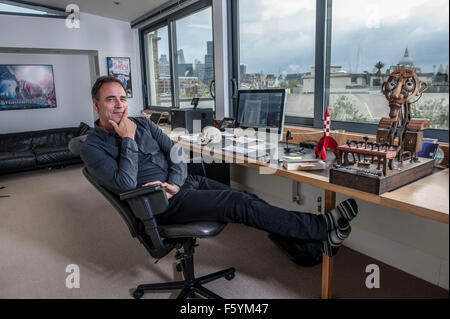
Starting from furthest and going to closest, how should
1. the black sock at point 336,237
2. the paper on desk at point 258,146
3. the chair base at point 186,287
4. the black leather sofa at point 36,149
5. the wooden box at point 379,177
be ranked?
the black leather sofa at point 36,149 < the paper on desk at point 258,146 < the chair base at point 186,287 < the black sock at point 336,237 < the wooden box at point 379,177

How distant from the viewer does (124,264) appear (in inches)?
93.0

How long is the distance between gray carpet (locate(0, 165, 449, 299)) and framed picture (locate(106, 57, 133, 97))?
9.94 ft

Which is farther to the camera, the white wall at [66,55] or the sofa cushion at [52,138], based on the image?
the sofa cushion at [52,138]

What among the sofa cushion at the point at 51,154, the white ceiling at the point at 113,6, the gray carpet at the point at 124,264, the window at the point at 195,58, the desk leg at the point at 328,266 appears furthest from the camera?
the sofa cushion at the point at 51,154

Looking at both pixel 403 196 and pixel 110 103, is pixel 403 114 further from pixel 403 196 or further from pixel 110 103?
pixel 110 103

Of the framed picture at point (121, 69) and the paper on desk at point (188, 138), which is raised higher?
the framed picture at point (121, 69)

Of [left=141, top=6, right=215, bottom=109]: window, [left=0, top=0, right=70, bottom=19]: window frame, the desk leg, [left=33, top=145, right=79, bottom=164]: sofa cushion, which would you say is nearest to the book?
the desk leg

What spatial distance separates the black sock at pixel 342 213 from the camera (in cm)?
162

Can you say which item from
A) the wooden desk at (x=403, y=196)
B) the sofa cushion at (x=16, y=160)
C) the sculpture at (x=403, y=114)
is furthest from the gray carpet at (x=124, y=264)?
the sofa cushion at (x=16, y=160)

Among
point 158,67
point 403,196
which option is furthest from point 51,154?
point 403,196

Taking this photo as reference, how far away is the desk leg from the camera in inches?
69.0

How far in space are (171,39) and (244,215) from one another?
151 inches

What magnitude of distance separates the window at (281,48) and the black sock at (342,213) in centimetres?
138

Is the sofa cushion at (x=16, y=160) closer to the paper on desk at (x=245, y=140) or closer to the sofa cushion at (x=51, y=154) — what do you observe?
the sofa cushion at (x=51, y=154)
